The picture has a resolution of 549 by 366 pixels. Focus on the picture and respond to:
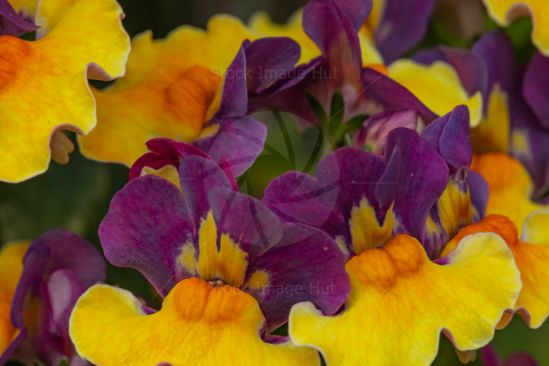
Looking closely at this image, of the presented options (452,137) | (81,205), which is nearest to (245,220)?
(452,137)

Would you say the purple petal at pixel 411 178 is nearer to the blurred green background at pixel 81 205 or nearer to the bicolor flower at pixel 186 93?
the bicolor flower at pixel 186 93

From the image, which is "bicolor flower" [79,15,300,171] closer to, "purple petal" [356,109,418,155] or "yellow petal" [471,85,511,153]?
"purple petal" [356,109,418,155]

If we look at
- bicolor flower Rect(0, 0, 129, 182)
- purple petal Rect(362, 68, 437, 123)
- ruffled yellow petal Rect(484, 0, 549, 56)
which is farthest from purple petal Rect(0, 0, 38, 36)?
ruffled yellow petal Rect(484, 0, 549, 56)

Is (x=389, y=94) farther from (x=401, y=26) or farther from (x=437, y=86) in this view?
(x=401, y=26)

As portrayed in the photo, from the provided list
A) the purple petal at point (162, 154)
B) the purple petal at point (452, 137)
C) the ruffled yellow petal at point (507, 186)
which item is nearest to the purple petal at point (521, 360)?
the ruffled yellow petal at point (507, 186)

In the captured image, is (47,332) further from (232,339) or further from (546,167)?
(546,167)
